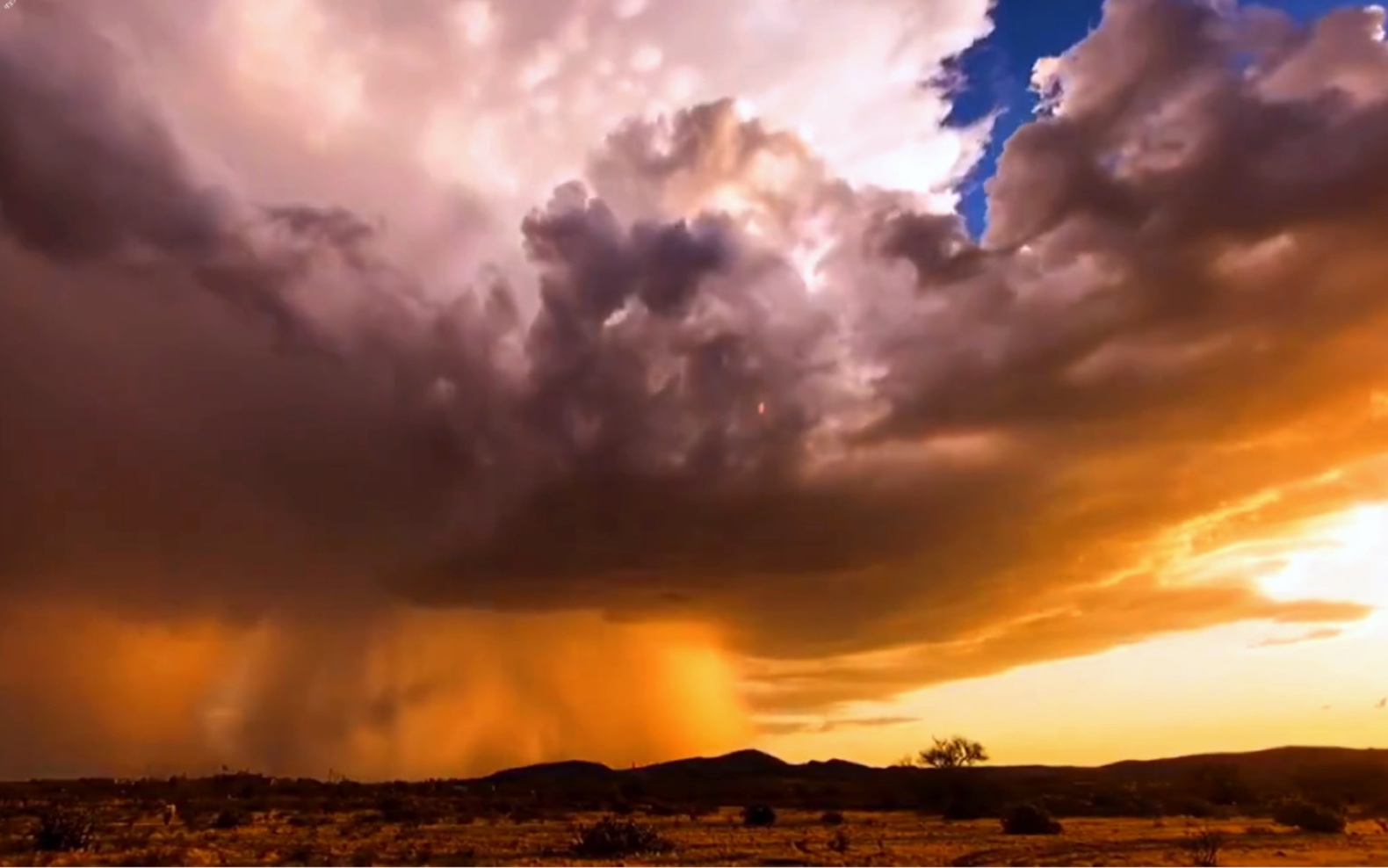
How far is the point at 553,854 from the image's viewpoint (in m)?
36.9

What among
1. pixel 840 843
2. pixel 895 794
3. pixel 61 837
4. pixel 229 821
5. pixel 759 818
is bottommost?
pixel 840 843

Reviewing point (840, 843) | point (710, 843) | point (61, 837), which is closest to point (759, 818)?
point (710, 843)

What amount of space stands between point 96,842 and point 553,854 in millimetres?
18409

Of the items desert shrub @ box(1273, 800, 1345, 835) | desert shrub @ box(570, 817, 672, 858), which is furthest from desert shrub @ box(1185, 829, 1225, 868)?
desert shrub @ box(570, 817, 672, 858)

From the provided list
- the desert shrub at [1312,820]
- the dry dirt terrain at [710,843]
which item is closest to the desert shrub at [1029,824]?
the dry dirt terrain at [710,843]

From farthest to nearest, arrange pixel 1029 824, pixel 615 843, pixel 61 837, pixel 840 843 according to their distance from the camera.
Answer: pixel 1029 824
pixel 840 843
pixel 61 837
pixel 615 843

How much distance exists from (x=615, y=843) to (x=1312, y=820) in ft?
109

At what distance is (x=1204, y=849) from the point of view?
37750 millimetres

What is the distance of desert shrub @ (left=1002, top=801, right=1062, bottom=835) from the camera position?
47062 millimetres

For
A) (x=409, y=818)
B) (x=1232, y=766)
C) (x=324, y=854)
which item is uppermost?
(x=1232, y=766)

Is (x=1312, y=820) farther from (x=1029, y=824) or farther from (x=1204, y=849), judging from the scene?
(x=1204, y=849)

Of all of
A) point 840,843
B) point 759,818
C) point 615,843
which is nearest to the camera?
point 615,843

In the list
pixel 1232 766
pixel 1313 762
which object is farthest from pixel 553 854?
pixel 1313 762

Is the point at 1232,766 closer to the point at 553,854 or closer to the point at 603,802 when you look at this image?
the point at 603,802
